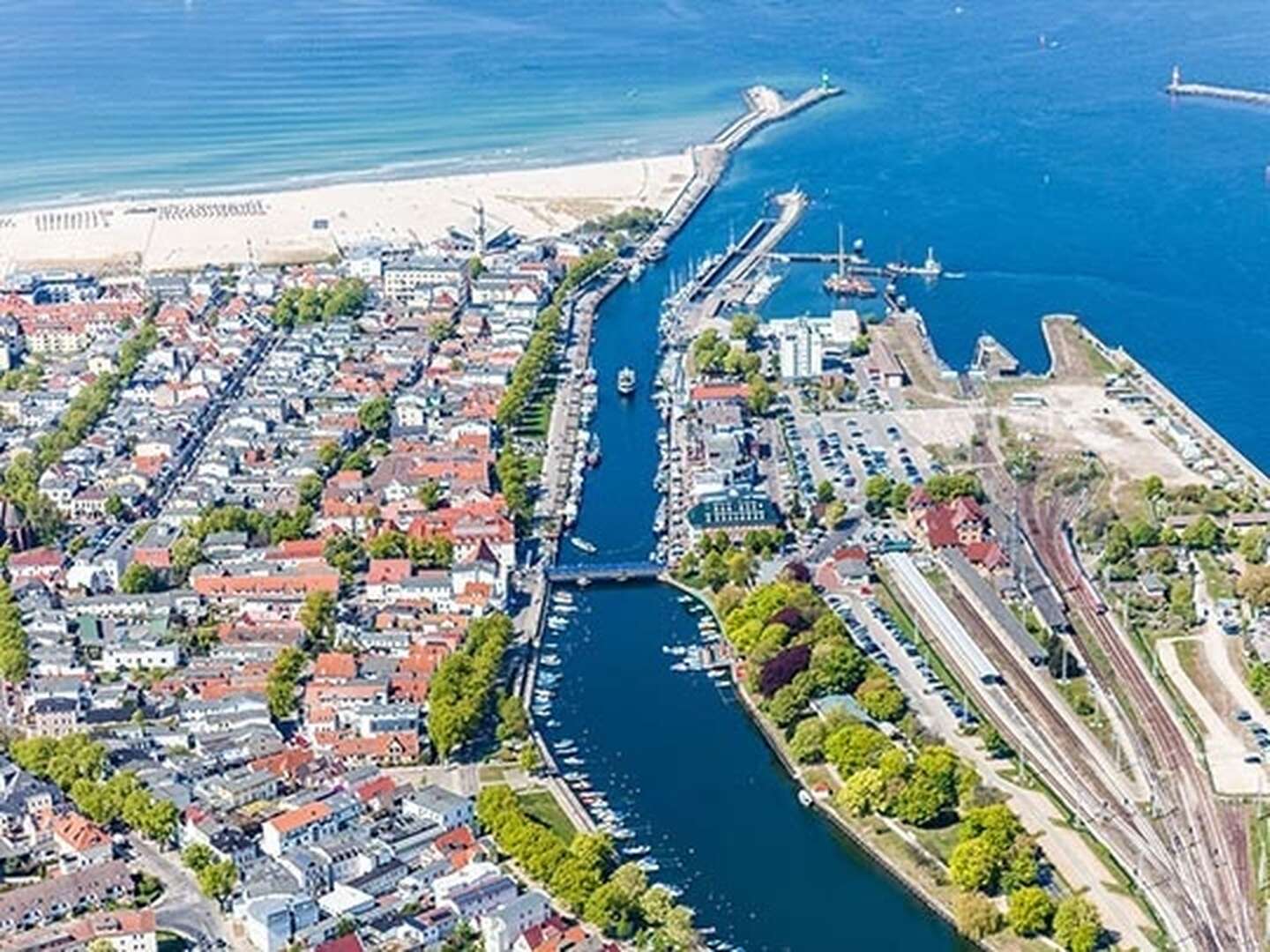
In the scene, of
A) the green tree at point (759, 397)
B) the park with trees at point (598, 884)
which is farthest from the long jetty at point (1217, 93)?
the park with trees at point (598, 884)

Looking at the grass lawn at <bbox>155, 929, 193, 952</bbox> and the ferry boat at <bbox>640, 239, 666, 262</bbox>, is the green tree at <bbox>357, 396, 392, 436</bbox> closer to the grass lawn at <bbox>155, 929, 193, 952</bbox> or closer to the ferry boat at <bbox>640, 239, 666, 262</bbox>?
the ferry boat at <bbox>640, 239, 666, 262</bbox>

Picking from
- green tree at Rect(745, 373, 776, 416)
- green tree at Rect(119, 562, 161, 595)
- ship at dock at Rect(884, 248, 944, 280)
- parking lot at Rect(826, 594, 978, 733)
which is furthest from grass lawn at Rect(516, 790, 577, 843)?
ship at dock at Rect(884, 248, 944, 280)

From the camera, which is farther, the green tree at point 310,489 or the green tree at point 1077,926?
the green tree at point 310,489

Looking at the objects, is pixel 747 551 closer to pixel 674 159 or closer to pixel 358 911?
pixel 358 911

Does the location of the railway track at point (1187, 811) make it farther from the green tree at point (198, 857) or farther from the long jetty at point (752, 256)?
the long jetty at point (752, 256)

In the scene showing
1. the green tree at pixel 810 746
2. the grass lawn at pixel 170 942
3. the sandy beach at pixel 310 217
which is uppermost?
the sandy beach at pixel 310 217

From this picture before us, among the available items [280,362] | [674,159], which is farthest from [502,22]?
[280,362]
